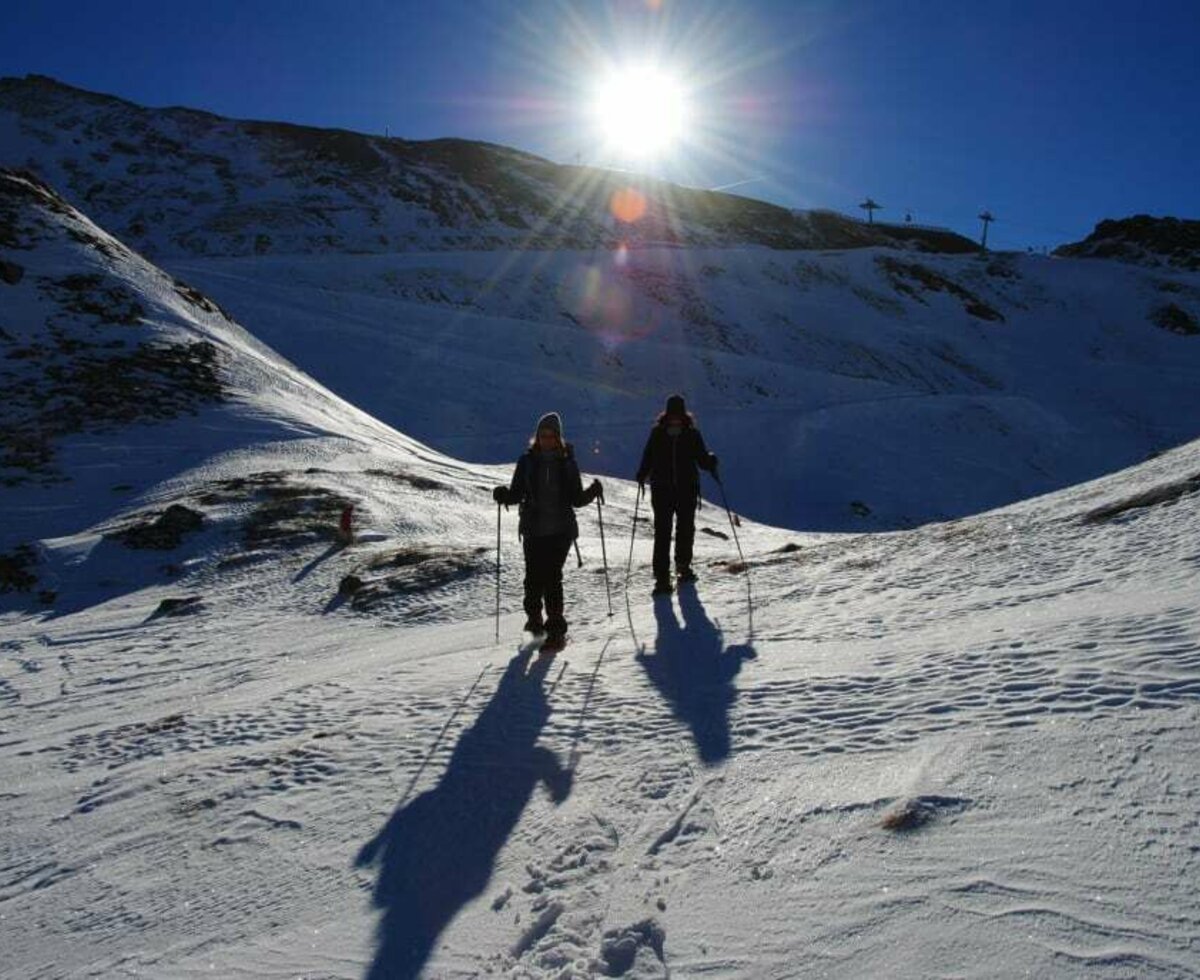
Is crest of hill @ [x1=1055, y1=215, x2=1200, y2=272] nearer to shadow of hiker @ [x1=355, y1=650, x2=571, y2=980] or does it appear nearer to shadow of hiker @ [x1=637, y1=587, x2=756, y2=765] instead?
shadow of hiker @ [x1=637, y1=587, x2=756, y2=765]

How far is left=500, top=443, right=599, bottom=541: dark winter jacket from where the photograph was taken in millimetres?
7195

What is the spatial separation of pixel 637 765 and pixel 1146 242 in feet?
379

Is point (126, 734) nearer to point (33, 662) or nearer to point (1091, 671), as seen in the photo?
point (33, 662)

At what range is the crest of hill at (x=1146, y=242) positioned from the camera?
89875 millimetres

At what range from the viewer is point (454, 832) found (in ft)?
13.0

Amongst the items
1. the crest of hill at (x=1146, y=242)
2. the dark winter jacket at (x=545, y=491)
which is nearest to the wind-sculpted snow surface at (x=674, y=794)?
the dark winter jacket at (x=545, y=491)

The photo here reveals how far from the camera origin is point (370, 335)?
3212cm

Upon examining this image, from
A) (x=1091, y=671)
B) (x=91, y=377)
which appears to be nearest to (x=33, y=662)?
(x=1091, y=671)

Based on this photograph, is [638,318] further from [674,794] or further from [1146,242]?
[1146,242]

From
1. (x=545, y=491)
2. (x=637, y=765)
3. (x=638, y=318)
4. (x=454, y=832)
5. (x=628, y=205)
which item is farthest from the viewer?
(x=628, y=205)

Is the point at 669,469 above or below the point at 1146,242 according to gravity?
below

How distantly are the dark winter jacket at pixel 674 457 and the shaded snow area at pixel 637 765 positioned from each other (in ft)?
4.18

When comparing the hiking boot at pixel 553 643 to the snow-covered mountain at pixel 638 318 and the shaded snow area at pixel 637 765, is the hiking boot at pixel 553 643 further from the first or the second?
the snow-covered mountain at pixel 638 318

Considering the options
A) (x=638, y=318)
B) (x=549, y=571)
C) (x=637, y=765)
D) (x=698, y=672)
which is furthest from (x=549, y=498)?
(x=638, y=318)
